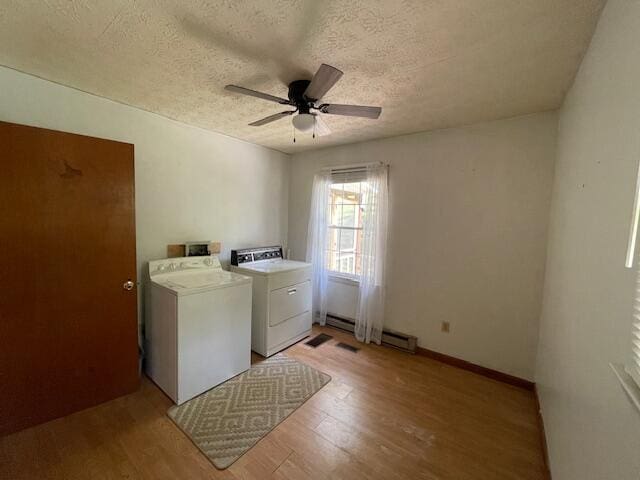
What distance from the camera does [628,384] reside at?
0.65 m

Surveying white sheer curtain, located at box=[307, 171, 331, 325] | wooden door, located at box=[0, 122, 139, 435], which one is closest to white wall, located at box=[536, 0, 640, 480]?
white sheer curtain, located at box=[307, 171, 331, 325]

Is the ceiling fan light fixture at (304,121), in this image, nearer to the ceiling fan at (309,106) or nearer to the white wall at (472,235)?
the ceiling fan at (309,106)

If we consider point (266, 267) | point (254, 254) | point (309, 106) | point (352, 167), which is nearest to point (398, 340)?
point (266, 267)

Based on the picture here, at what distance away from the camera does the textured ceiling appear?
3.62ft

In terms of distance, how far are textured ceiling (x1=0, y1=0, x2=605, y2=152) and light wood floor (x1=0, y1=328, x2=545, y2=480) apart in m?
2.27

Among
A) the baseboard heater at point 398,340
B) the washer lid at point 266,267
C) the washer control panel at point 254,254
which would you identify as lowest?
the baseboard heater at point 398,340

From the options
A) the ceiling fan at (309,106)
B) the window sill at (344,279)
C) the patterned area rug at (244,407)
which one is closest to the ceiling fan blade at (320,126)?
the ceiling fan at (309,106)

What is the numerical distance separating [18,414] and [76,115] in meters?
2.04

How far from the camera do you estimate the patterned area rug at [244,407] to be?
1.54m

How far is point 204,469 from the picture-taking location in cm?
138

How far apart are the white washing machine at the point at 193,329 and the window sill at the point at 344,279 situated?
130 cm

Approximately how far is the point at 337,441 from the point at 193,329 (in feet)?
4.08

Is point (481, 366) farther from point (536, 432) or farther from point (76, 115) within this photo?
point (76, 115)

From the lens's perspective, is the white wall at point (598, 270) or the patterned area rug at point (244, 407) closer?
the white wall at point (598, 270)
